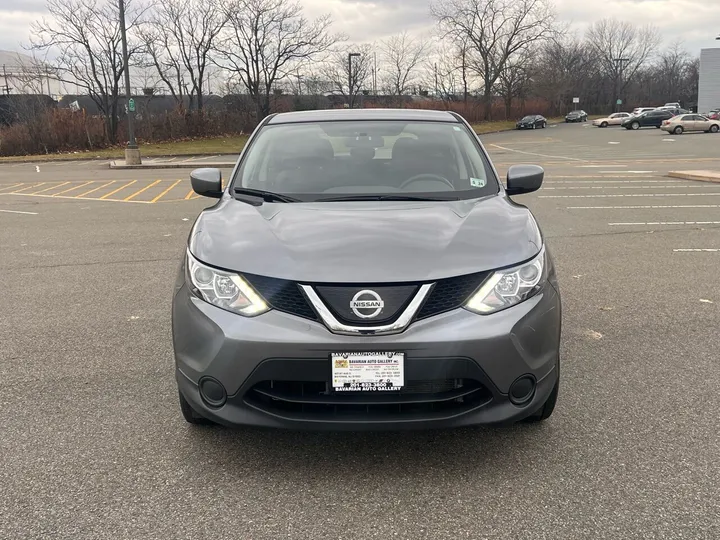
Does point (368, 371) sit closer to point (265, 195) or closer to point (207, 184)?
point (265, 195)

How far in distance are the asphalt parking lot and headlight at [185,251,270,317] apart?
2.57 feet

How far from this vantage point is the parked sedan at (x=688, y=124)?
44375 mm

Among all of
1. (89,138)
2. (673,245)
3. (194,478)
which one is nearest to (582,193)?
(673,245)

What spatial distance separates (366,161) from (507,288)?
1.59m

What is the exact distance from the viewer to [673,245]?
7.83 m

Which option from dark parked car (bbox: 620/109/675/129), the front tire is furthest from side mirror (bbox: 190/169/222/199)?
dark parked car (bbox: 620/109/675/129)

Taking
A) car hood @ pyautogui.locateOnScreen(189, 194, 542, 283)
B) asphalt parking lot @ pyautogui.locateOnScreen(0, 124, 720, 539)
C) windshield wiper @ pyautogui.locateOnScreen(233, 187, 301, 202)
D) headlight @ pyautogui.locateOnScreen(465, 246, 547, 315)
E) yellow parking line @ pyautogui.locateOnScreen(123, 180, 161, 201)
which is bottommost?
asphalt parking lot @ pyautogui.locateOnScreen(0, 124, 720, 539)

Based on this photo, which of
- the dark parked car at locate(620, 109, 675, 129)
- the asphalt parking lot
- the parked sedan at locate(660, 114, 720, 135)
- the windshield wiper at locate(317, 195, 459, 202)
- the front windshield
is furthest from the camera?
the dark parked car at locate(620, 109, 675, 129)

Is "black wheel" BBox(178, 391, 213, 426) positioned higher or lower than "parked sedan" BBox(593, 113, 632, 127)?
lower

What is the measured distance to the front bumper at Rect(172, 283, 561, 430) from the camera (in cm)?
248

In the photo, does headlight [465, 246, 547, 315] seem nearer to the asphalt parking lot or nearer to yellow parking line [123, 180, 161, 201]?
the asphalt parking lot

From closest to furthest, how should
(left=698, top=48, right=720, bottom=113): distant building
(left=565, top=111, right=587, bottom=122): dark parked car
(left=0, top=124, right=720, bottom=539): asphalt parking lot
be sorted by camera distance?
1. (left=0, top=124, right=720, bottom=539): asphalt parking lot
2. (left=565, top=111, right=587, bottom=122): dark parked car
3. (left=698, top=48, right=720, bottom=113): distant building

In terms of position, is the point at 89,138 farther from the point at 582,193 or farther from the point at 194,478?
the point at 194,478

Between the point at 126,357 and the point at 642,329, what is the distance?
3741mm
